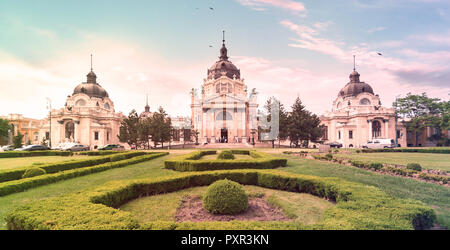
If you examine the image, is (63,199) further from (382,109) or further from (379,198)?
(382,109)

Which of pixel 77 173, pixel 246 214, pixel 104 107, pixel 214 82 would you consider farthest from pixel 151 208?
pixel 104 107

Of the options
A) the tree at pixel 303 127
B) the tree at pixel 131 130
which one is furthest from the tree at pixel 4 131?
the tree at pixel 303 127

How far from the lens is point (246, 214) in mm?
5711

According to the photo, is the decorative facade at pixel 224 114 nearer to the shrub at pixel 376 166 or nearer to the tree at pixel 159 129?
the tree at pixel 159 129

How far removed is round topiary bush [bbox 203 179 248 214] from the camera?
17.9 feet

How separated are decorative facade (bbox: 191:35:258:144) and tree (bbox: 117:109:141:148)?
1670cm

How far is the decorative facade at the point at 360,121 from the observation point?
47.2 metres

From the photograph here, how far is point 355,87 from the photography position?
183ft

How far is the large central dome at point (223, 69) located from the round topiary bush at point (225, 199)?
55.4m

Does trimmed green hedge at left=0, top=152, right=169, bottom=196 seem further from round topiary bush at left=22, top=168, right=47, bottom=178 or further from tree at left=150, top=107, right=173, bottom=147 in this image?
tree at left=150, top=107, right=173, bottom=147

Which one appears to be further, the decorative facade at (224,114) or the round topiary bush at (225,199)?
the decorative facade at (224,114)

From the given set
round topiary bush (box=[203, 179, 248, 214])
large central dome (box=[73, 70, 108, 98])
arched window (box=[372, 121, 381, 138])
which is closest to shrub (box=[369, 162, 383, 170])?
round topiary bush (box=[203, 179, 248, 214])

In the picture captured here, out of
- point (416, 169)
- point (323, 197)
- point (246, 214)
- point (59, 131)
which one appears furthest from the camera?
point (59, 131)
